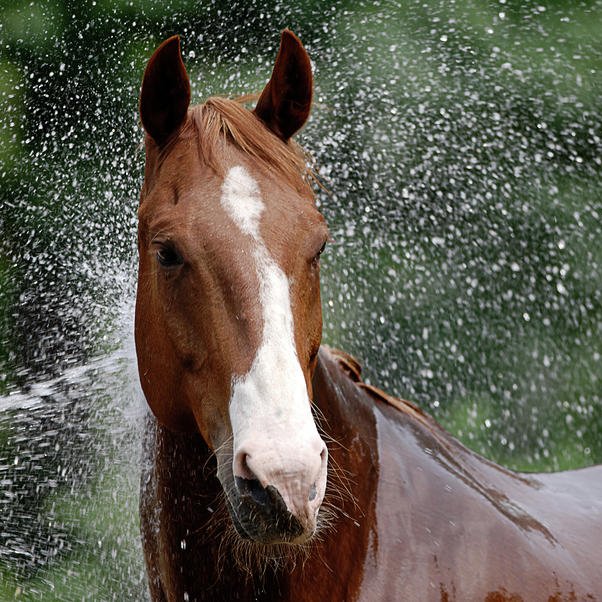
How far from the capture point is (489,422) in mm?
6426

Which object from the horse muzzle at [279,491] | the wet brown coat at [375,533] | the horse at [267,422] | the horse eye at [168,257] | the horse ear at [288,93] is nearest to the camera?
the horse muzzle at [279,491]

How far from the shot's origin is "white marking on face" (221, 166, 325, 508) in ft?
5.02

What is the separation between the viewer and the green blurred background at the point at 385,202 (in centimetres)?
577

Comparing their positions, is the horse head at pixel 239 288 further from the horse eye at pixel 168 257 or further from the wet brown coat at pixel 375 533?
the wet brown coat at pixel 375 533

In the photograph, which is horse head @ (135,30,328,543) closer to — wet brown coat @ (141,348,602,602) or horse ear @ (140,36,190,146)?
horse ear @ (140,36,190,146)

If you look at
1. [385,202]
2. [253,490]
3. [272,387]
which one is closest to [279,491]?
[253,490]

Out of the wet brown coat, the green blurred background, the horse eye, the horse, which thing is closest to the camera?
the horse

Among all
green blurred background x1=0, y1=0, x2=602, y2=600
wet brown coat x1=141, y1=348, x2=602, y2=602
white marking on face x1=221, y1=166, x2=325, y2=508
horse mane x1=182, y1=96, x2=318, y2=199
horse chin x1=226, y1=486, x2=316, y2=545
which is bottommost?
green blurred background x1=0, y1=0, x2=602, y2=600

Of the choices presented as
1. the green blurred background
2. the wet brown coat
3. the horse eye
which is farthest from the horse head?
the green blurred background

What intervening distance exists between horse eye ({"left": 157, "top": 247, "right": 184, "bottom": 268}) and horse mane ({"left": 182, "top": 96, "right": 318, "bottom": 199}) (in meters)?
0.21

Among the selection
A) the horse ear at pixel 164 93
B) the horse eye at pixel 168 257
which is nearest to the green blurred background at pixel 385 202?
the horse ear at pixel 164 93

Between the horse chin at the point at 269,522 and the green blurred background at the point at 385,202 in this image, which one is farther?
the green blurred background at the point at 385,202

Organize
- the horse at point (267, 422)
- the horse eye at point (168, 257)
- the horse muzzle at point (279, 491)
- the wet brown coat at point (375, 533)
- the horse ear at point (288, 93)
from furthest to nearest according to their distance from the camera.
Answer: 1. the horse ear at point (288, 93)
2. the wet brown coat at point (375, 533)
3. the horse eye at point (168, 257)
4. the horse at point (267, 422)
5. the horse muzzle at point (279, 491)

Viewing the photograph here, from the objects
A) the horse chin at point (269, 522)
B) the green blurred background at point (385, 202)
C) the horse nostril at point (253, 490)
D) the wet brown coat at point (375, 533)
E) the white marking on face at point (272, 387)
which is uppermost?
the white marking on face at point (272, 387)
